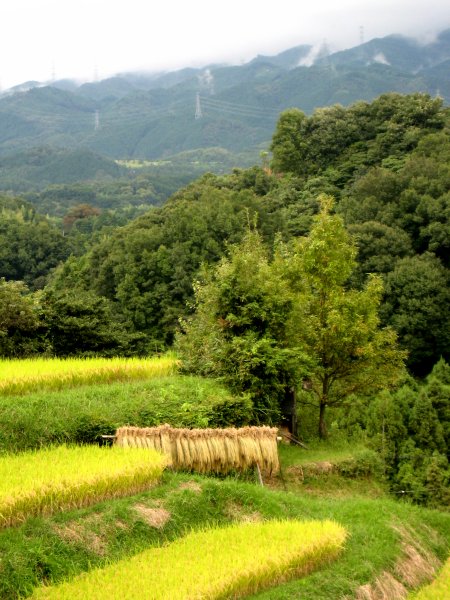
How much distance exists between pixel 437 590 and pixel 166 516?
4.05 meters

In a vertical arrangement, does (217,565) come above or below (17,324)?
above

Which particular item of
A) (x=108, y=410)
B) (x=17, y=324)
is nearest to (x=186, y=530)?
(x=108, y=410)

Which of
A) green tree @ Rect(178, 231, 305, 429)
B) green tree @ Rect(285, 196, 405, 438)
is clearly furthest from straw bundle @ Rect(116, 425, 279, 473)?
green tree @ Rect(285, 196, 405, 438)

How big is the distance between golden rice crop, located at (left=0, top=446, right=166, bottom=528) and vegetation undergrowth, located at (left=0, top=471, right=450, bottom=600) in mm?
183

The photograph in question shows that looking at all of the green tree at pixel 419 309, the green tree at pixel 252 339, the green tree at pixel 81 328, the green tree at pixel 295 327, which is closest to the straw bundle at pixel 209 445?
the green tree at pixel 252 339

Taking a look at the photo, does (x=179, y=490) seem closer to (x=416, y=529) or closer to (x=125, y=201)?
(x=416, y=529)

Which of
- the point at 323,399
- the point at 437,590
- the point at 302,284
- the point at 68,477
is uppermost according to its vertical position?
the point at 302,284

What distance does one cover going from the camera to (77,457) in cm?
1052

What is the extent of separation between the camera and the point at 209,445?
12.0 m

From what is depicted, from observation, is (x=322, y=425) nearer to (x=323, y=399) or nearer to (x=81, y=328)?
(x=323, y=399)

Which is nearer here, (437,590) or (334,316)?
(437,590)

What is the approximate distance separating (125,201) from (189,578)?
151636mm

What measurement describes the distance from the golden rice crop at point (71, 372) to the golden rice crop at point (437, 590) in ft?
26.2

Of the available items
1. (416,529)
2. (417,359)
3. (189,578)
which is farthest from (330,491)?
(417,359)
